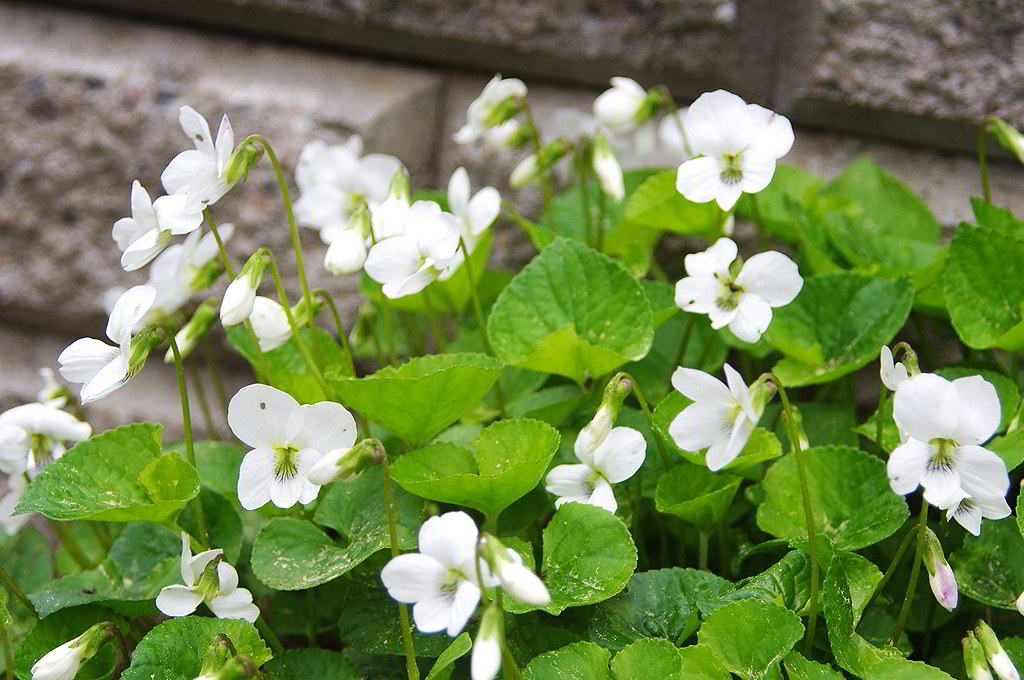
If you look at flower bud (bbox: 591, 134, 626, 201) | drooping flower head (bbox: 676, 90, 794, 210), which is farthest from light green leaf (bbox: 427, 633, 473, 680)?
flower bud (bbox: 591, 134, 626, 201)

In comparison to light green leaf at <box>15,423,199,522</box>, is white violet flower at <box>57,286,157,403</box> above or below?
above

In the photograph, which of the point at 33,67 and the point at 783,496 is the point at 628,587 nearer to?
the point at 783,496

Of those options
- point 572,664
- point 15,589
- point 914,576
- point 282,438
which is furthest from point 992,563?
point 15,589

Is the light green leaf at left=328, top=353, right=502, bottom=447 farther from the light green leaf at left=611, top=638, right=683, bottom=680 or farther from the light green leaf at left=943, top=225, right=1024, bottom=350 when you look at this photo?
the light green leaf at left=943, top=225, right=1024, bottom=350

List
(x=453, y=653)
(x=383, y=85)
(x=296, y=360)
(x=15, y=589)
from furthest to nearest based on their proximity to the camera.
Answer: (x=383, y=85) → (x=296, y=360) → (x=15, y=589) → (x=453, y=653)

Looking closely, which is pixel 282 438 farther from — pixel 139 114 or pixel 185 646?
pixel 139 114

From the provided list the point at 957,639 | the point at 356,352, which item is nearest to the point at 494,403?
the point at 356,352

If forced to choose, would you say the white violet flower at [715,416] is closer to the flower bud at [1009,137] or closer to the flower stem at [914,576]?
the flower stem at [914,576]
